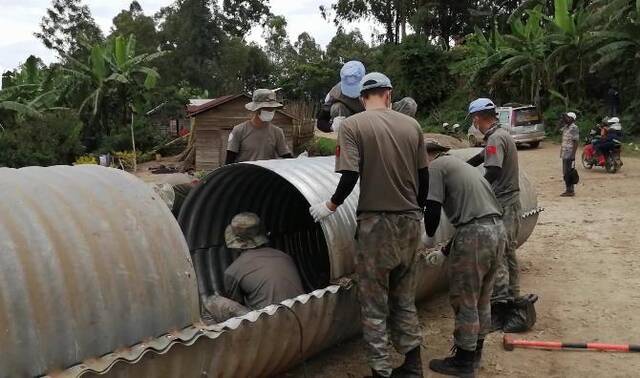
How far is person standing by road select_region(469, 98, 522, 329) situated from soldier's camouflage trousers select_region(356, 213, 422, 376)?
153 cm

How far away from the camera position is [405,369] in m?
4.50

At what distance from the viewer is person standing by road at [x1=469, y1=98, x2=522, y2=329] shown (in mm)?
5641

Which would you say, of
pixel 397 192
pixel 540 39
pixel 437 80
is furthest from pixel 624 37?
pixel 397 192

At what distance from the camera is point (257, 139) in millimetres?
6629

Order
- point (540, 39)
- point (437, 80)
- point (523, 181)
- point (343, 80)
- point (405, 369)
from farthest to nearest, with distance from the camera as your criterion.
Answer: point (437, 80)
point (540, 39)
point (523, 181)
point (343, 80)
point (405, 369)

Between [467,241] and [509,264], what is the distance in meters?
1.40

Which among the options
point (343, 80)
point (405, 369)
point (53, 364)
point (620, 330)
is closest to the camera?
point (53, 364)

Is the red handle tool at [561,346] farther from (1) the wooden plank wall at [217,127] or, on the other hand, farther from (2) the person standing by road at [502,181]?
(1) the wooden plank wall at [217,127]

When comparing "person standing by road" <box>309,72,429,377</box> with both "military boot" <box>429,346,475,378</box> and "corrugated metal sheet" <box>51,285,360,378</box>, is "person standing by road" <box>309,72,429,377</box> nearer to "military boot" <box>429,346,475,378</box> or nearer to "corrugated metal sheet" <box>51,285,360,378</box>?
"corrugated metal sheet" <box>51,285,360,378</box>

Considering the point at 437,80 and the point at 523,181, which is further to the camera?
the point at 437,80

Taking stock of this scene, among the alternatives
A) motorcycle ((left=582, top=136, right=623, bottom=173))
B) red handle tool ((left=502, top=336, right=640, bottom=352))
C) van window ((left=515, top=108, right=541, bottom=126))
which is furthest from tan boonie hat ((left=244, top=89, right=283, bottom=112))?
van window ((left=515, top=108, right=541, bottom=126))

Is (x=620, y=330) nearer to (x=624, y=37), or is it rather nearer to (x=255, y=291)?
(x=255, y=291)

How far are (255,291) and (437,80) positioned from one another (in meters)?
32.6

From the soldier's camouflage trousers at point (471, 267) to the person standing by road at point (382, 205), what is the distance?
515mm
